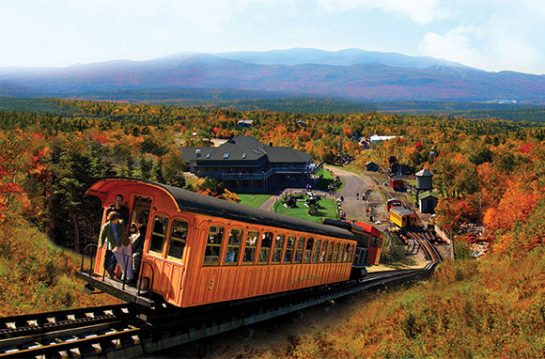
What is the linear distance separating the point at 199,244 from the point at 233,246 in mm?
1488

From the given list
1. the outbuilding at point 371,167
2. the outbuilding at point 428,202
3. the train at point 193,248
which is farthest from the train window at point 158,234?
the outbuilding at point 371,167

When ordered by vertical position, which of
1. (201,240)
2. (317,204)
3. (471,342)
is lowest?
(317,204)

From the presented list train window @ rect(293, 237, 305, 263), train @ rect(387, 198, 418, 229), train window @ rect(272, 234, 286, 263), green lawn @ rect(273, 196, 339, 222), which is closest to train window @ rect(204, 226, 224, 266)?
train window @ rect(272, 234, 286, 263)

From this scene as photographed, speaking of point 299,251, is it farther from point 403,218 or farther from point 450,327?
point 403,218

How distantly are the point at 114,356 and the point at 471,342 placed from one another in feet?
30.2

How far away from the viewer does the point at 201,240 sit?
1200 centimetres

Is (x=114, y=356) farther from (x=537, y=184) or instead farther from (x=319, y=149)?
(x=319, y=149)

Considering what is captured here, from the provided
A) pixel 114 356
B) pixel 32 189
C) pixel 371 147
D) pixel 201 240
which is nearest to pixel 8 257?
pixel 114 356

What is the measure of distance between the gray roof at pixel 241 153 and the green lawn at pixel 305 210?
15446 mm

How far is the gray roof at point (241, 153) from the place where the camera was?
274ft

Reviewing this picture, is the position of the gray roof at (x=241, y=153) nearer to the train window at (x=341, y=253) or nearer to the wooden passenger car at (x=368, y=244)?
the wooden passenger car at (x=368, y=244)

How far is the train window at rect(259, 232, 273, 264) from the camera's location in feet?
47.7

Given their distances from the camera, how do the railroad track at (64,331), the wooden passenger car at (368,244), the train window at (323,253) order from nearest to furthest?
the railroad track at (64,331)
the train window at (323,253)
the wooden passenger car at (368,244)

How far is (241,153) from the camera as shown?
84.4 metres
